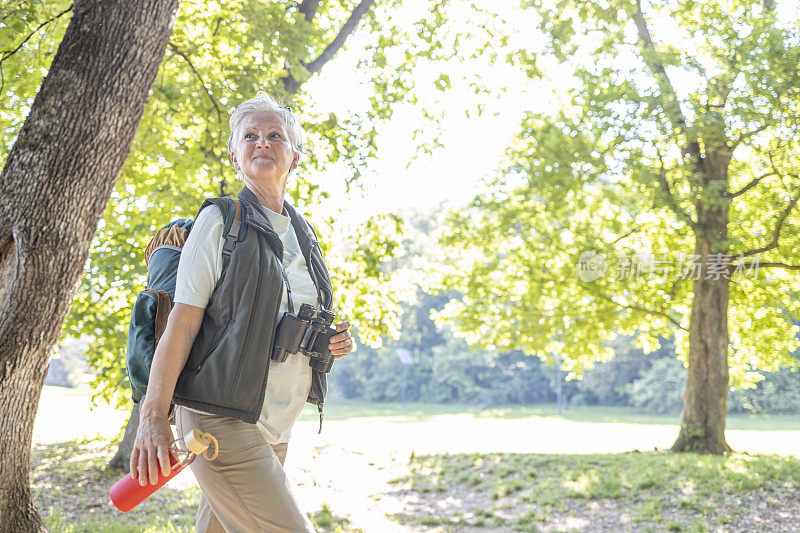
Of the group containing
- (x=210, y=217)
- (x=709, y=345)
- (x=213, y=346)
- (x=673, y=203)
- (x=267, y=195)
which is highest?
(x=673, y=203)

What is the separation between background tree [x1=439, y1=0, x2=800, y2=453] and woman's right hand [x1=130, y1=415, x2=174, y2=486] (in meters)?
7.83

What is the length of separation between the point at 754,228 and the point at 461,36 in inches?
265

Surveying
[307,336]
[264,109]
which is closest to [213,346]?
[307,336]

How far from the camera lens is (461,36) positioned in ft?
33.5

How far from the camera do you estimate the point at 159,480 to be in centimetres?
198

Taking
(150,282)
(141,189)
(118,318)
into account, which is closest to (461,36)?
(141,189)

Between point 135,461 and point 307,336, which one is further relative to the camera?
point 307,336

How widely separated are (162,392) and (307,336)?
531 mm

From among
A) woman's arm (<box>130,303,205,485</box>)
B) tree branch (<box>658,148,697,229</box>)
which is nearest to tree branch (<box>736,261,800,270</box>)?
tree branch (<box>658,148,697,229</box>)

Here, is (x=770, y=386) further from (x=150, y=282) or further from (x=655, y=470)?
(x=150, y=282)

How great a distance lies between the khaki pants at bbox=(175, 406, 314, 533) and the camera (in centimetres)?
212

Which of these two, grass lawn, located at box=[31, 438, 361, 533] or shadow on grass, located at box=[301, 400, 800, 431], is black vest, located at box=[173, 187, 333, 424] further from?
shadow on grass, located at box=[301, 400, 800, 431]

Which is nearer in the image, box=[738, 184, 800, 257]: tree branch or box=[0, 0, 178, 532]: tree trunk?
box=[0, 0, 178, 532]: tree trunk

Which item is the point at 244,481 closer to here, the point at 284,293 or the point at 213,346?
the point at 213,346
